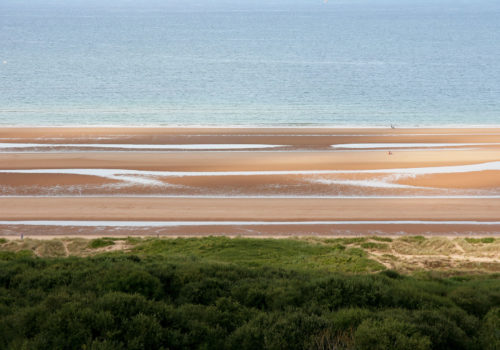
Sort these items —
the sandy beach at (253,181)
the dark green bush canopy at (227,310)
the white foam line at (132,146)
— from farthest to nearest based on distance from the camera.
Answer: the white foam line at (132,146), the sandy beach at (253,181), the dark green bush canopy at (227,310)

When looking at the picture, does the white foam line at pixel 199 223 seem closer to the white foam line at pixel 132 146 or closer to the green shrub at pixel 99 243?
the green shrub at pixel 99 243

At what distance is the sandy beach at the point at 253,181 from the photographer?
1972 cm

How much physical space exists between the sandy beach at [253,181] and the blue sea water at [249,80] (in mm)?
6870

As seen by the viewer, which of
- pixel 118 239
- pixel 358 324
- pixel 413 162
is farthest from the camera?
pixel 413 162

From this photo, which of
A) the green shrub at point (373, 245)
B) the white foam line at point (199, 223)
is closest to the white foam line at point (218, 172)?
the white foam line at point (199, 223)

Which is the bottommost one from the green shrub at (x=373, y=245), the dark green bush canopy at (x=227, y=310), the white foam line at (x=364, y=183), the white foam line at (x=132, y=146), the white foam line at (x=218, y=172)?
the green shrub at (x=373, y=245)

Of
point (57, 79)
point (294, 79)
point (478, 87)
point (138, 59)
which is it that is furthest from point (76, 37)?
point (478, 87)

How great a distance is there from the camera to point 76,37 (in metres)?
101

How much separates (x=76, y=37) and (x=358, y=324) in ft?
337

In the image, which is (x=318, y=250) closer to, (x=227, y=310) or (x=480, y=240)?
(x=480, y=240)

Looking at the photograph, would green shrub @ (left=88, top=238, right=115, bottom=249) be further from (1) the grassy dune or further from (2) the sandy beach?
(2) the sandy beach

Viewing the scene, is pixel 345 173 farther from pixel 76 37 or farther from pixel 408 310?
pixel 76 37

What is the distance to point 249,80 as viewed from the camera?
56.3m

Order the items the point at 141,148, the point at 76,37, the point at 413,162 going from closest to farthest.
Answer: the point at 413,162 → the point at 141,148 → the point at 76,37
